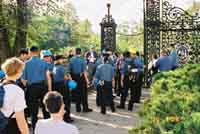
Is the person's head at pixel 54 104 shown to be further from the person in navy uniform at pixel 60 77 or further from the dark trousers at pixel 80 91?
the dark trousers at pixel 80 91

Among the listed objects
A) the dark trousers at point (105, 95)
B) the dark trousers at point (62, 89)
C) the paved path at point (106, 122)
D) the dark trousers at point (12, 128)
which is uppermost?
the dark trousers at point (12, 128)

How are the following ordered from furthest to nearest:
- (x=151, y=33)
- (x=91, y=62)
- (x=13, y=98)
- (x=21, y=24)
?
(x=151, y=33)
(x=91, y=62)
(x=21, y=24)
(x=13, y=98)

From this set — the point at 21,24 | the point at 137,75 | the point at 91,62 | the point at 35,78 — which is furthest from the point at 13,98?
the point at 91,62

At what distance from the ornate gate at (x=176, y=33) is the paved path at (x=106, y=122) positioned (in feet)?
20.1

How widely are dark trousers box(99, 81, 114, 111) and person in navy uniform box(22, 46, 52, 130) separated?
3.30m

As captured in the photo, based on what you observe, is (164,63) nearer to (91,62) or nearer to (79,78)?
(79,78)

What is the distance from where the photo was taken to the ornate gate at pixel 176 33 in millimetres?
21734

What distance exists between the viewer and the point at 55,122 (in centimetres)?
555

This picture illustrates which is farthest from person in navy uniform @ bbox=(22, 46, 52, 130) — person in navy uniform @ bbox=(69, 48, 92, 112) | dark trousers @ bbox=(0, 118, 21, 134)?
dark trousers @ bbox=(0, 118, 21, 134)

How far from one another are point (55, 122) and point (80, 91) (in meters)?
9.59

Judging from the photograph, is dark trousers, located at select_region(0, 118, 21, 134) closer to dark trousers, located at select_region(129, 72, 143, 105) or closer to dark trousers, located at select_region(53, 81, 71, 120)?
dark trousers, located at select_region(53, 81, 71, 120)

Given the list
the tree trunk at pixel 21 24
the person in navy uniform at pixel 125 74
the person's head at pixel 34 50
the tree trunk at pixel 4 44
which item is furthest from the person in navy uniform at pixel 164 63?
the person's head at pixel 34 50

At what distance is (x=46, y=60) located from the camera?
12203 mm

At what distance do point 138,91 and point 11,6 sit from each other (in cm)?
588
